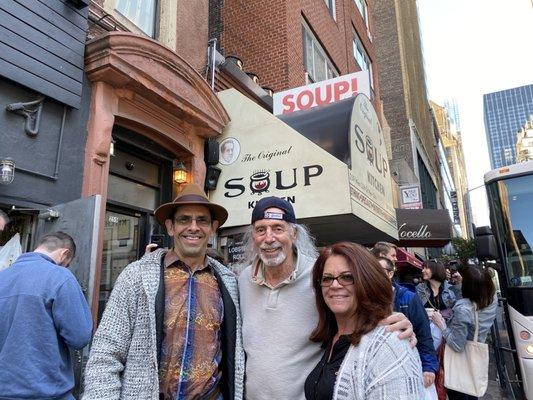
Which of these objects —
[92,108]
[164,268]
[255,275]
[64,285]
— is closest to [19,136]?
[92,108]

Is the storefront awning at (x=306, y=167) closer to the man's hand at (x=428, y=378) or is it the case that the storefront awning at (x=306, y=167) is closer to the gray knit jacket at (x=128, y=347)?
the man's hand at (x=428, y=378)

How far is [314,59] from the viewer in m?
11.8

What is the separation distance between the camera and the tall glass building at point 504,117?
185250mm

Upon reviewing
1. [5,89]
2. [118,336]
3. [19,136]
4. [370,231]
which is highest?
[5,89]

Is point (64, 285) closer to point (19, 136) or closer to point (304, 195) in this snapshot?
point (19, 136)

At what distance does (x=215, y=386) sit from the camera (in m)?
2.15

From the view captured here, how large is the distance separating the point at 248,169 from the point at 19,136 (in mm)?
3028

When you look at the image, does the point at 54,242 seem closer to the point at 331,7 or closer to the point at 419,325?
the point at 419,325

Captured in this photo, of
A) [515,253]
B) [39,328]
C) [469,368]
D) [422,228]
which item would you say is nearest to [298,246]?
[39,328]

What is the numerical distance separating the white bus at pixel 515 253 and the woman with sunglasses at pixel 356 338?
4.32m

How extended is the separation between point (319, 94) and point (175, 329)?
6401 mm

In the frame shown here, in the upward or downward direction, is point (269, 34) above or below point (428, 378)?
above

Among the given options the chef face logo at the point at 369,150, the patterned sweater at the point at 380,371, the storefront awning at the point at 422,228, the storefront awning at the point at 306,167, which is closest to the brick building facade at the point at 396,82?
the storefront awning at the point at 422,228

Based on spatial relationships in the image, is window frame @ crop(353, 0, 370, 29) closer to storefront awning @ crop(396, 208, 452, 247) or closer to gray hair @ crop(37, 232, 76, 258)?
storefront awning @ crop(396, 208, 452, 247)
